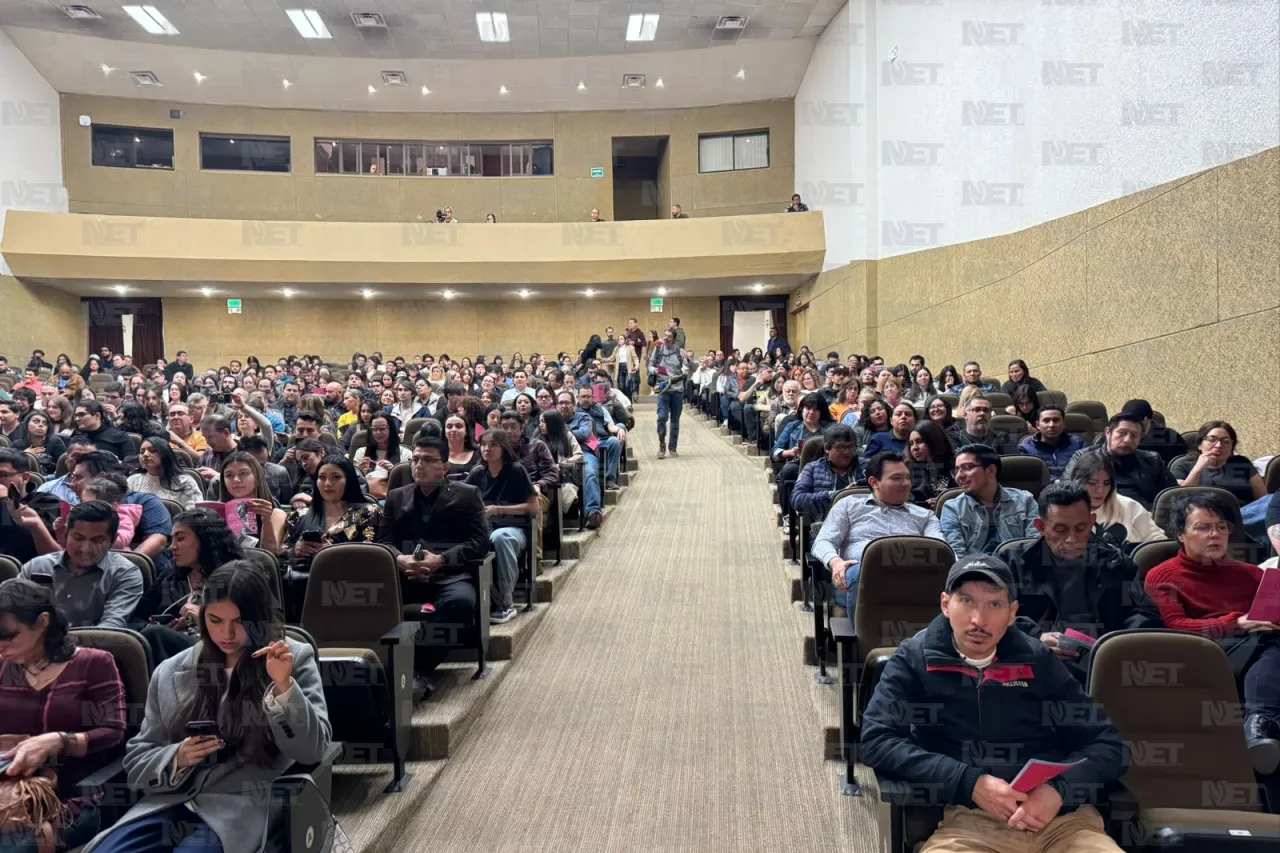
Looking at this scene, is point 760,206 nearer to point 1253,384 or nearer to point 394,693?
point 1253,384

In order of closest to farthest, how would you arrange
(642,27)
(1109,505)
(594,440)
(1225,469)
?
(1109,505)
(1225,469)
(594,440)
(642,27)

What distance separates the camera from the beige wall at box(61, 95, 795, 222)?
1739 cm

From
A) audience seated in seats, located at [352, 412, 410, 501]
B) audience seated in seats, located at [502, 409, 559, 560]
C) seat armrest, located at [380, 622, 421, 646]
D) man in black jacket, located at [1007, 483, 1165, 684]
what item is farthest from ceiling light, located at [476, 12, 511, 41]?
man in black jacket, located at [1007, 483, 1165, 684]

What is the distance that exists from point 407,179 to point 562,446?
1388 centimetres

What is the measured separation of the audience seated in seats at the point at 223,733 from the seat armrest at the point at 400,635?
2.34 feet

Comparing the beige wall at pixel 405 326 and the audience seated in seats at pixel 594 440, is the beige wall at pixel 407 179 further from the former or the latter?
the audience seated in seats at pixel 594 440

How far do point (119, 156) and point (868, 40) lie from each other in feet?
46.4

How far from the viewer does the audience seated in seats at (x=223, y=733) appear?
6.66ft

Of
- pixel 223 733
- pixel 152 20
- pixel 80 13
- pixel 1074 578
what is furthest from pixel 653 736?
pixel 80 13

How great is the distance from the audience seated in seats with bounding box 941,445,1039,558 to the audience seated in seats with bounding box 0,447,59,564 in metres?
3.64

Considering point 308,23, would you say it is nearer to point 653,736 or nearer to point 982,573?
point 653,736

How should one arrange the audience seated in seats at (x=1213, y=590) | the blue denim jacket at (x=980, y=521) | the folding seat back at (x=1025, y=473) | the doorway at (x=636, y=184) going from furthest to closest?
1. the doorway at (x=636, y=184)
2. the folding seat back at (x=1025, y=473)
3. the blue denim jacket at (x=980, y=521)
4. the audience seated in seats at (x=1213, y=590)

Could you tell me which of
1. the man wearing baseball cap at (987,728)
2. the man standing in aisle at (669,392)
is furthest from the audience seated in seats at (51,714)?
the man standing in aisle at (669,392)

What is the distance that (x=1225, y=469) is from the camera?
422cm
